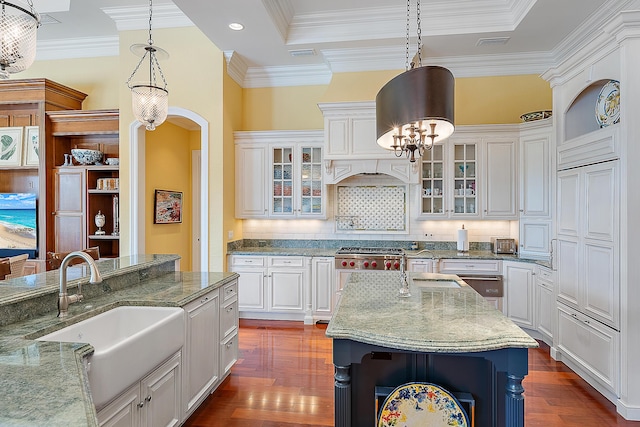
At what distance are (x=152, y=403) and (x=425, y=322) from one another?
161 centimetres

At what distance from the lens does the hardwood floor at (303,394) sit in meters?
2.65

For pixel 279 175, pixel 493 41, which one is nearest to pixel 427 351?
pixel 279 175

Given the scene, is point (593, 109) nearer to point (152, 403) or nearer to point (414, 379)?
point (414, 379)

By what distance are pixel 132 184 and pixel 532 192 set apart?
507 centimetres

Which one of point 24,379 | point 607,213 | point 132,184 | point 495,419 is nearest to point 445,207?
point 607,213

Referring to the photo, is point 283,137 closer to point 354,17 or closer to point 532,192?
point 354,17

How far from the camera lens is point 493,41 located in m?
4.42

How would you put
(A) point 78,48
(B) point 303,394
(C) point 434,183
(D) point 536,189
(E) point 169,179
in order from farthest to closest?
1. (E) point 169,179
2. (A) point 78,48
3. (C) point 434,183
4. (D) point 536,189
5. (B) point 303,394

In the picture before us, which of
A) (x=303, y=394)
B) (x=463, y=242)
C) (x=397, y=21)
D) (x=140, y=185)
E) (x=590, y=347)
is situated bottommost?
(x=303, y=394)

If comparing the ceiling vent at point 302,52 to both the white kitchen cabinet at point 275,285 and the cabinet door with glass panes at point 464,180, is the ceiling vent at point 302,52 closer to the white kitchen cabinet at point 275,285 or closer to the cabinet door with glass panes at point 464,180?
the cabinet door with glass panes at point 464,180

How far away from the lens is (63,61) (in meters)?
5.57

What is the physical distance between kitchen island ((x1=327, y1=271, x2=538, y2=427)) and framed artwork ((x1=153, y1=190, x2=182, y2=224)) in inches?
149

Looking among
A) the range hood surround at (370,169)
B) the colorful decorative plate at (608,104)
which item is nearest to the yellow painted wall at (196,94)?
the range hood surround at (370,169)

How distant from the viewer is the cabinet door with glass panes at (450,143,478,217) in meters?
4.79
